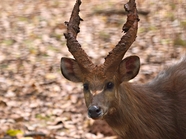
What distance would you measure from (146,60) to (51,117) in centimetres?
235

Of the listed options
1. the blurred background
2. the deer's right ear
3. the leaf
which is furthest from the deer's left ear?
the leaf

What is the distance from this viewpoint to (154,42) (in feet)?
31.0

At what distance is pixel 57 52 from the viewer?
9672 millimetres

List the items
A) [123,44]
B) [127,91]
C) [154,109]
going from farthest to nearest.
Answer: [154,109] → [127,91] → [123,44]

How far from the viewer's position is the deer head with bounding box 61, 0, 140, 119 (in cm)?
444

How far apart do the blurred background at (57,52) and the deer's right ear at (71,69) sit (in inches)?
75.0

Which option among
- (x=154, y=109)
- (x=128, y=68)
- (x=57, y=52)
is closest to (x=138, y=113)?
(x=154, y=109)

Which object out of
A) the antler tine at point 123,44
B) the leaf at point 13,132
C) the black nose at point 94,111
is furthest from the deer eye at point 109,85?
the leaf at point 13,132

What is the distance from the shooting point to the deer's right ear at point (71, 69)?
482cm

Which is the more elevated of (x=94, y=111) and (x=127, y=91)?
(x=127, y=91)

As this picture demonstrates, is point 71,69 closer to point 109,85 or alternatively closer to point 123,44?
point 109,85

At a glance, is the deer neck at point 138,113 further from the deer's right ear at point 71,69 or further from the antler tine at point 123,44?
the deer's right ear at point 71,69

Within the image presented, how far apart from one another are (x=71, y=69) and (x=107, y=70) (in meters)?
0.52

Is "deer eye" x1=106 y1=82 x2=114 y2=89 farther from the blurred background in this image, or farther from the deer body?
the blurred background
